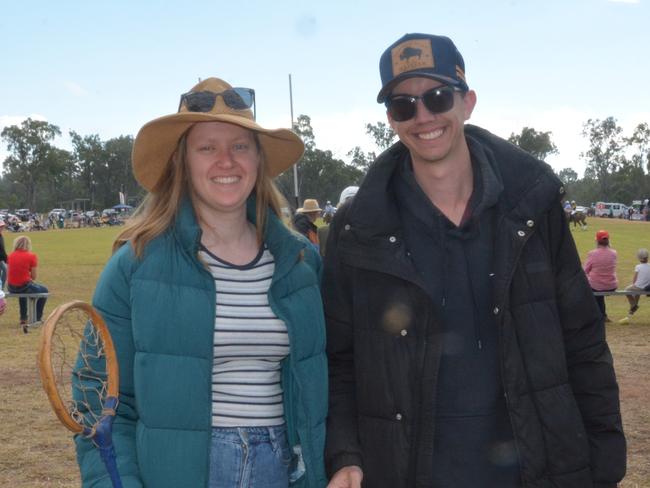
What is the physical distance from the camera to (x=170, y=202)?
262cm

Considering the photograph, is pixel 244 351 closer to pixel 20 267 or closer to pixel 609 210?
pixel 20 267

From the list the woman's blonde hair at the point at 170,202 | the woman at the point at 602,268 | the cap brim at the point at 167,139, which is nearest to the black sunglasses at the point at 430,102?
the cap brim at the point at 167,139

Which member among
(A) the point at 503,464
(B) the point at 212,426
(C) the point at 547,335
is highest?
(C) the point at 547,335

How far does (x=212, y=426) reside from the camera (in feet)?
7.94

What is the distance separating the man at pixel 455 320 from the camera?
247cm

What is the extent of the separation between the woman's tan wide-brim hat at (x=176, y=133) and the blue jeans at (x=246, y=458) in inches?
36.5

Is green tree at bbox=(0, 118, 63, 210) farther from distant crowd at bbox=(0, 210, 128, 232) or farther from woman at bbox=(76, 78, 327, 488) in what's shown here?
woman at bbox=(76, 78, 327, 488)

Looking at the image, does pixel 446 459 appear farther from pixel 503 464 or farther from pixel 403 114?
pixel 403 114

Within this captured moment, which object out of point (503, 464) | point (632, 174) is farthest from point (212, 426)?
point (632, 174)

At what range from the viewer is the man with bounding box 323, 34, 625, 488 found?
2.47m

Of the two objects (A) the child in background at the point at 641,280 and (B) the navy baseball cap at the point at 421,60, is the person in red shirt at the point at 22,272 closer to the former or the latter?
(A) the child in background at the point at 641,280

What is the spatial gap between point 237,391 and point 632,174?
9851cm

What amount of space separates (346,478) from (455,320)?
0.65 m

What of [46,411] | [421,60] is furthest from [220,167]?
[46,411]
